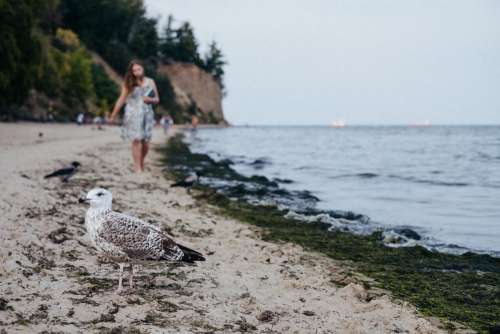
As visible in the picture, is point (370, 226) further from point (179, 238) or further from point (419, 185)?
point (419, 185)

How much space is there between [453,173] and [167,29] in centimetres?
10781

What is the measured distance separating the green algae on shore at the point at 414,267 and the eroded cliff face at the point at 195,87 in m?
95.2

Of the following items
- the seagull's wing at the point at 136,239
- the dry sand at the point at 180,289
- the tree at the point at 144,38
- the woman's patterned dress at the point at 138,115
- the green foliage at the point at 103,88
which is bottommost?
the dry sand at the point at 180,289

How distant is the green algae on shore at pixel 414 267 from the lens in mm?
5082

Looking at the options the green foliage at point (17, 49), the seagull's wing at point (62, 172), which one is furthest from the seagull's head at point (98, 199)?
the green foliage at point (17, 49)

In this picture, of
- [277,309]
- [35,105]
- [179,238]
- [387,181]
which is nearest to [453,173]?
[387,181]

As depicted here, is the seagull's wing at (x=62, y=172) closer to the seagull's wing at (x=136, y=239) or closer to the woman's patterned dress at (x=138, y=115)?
the woman's patterned dress at (x=138, y=115)

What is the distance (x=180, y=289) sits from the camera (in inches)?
191

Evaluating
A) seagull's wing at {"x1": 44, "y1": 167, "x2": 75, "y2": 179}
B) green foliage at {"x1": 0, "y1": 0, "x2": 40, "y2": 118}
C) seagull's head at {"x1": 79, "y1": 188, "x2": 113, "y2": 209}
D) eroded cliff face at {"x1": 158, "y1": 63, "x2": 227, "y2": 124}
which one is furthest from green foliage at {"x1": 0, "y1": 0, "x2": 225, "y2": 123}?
seagull's head at {"x1": 79, "y1": 188, "x2": 113, "y2": 209}

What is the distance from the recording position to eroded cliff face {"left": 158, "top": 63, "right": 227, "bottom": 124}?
10950 centimetres

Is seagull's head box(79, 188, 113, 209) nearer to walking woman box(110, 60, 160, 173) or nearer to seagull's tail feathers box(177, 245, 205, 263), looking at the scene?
Result: seagull's tail feathers box(177, 245, 205, 263)

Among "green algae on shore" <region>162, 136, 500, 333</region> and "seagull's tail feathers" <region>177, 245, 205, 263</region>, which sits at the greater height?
"seagull's tail feathers" <region>177, 245, 205, 263</region>

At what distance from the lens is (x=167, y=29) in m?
120

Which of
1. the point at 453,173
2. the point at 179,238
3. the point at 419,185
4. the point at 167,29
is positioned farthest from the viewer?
the point at 167,29
